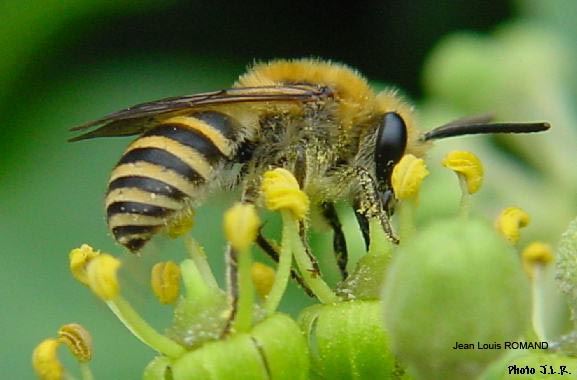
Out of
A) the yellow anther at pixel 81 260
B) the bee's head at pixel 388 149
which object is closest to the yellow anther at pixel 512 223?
the bee's head at pixel 388 149

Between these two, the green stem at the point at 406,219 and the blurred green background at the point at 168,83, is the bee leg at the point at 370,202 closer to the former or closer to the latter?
the green stem at the point at 406,219

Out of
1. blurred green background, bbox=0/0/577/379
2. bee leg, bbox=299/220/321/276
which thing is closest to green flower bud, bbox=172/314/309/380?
bee leg, bbox=299/220/321/276

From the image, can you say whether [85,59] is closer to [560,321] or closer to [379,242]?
[560,321]

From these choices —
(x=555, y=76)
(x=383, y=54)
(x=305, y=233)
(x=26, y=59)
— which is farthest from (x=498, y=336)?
(x=383, y=54)

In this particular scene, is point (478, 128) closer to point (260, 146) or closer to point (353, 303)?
point (260, 146)

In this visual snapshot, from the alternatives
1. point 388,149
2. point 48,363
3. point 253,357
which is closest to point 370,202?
point 388,149
